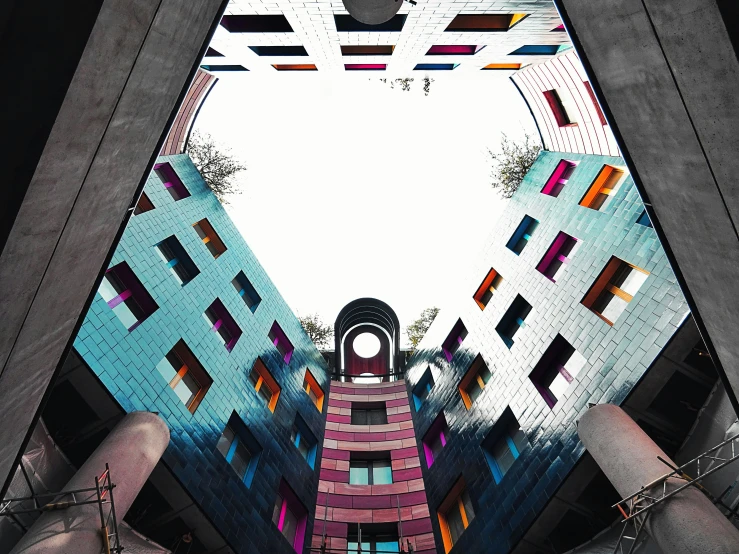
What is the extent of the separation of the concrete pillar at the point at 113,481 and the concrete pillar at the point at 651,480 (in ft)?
29.8

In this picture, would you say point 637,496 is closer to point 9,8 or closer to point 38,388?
point 38,388

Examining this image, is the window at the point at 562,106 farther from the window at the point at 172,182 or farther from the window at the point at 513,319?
the window at the point at 172,182

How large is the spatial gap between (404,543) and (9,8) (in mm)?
17041

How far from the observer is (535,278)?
50.0 ft

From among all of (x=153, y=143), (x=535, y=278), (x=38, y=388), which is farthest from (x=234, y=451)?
(x=535, y=278)

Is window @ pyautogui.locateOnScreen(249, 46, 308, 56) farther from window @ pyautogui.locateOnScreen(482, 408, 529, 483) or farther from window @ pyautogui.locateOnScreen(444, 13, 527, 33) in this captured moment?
window @ pyautogui.locateOnScreen(482, 408, 529, 483)

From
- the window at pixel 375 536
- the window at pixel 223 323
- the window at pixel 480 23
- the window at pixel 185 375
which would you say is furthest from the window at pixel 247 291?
the window at pixel 480 23

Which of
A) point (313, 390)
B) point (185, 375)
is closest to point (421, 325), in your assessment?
point (313, 390)

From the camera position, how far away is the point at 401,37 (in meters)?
14.4

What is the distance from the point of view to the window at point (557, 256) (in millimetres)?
14719

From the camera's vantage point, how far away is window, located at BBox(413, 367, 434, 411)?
2200 centimetres

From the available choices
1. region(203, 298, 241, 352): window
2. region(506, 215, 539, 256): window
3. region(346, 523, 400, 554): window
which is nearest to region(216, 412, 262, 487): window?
region(203, 298, 241, 352): window

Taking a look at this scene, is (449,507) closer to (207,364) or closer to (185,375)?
(207,364)

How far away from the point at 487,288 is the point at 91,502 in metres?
16.0
